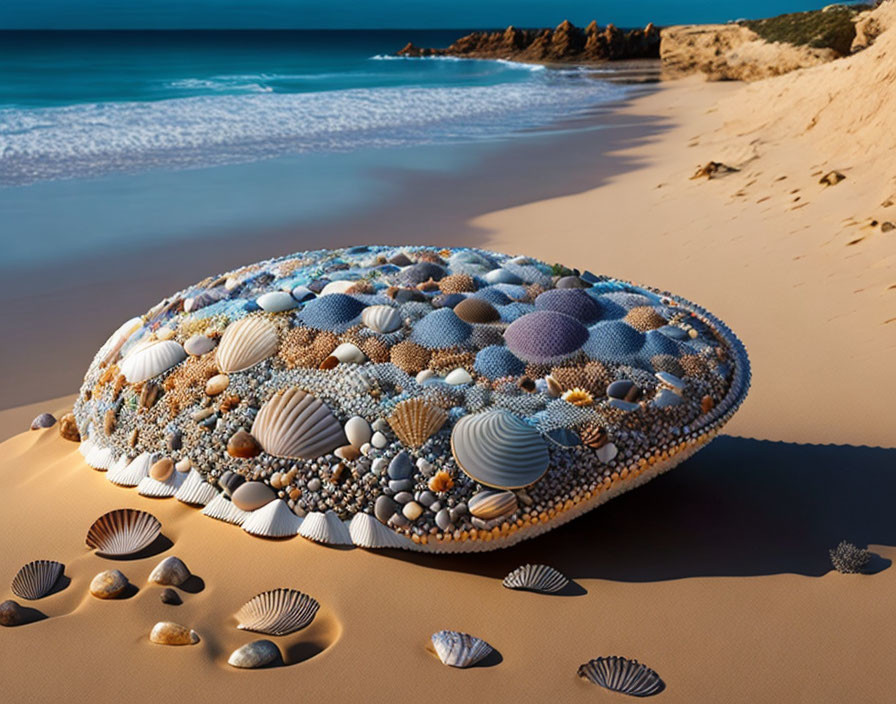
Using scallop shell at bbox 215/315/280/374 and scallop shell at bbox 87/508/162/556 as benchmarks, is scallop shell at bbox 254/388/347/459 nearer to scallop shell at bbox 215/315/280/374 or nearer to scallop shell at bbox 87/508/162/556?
scallop shell at bbox 215/315/280/374

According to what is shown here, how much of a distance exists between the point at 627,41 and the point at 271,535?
4261 centimetres

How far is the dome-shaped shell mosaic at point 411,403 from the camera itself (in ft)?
7.94

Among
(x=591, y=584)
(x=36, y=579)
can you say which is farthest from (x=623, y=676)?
(x=36, y=579)

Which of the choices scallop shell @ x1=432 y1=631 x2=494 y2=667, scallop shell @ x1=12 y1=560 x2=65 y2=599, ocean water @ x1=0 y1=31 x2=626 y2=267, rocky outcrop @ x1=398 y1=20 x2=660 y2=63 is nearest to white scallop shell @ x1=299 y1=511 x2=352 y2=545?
scallop shell @ x1=432 y1=631 x2=494 y2=667

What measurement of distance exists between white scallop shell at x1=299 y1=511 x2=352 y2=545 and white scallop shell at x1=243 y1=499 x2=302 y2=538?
44 millimetres

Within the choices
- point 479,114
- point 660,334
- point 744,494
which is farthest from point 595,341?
point 479,114

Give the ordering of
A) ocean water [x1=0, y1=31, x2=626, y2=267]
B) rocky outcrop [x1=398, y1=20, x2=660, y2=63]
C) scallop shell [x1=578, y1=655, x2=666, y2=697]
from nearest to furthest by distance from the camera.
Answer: scallop shell [x1=578, y1=655, x2=666, y2=697], ocean water [x1=0, y1=31, x2=626, y2=267], rocky outcrop [x1=398, y1=20, x2=660, y2=63]

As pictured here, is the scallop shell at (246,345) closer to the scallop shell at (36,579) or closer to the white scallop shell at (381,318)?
the white scallop shell at (381,318)

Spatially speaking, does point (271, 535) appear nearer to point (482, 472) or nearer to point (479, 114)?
point (482, 472)

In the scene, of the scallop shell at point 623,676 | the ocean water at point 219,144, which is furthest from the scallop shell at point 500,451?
the ocean water at point 219,144

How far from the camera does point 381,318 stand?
284 cm

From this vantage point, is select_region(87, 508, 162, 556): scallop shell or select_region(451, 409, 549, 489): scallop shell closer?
select_region(451, 409, 549, 489): scallop shell

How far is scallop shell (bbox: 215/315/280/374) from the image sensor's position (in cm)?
276

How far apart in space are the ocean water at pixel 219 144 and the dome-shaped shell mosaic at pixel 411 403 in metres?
4.18
